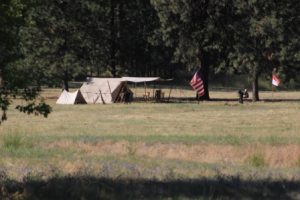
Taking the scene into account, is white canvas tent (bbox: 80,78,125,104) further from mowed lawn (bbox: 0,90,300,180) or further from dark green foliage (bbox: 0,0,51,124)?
dark green foliage (bbox: 0,0,51,124)

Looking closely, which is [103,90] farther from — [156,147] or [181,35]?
[156,147]

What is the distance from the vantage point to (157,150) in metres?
21.5

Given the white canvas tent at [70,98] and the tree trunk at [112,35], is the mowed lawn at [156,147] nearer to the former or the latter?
the white canvas tent at [70,98]

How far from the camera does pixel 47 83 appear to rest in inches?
463

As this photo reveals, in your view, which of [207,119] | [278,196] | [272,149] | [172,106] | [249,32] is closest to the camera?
[278,196]

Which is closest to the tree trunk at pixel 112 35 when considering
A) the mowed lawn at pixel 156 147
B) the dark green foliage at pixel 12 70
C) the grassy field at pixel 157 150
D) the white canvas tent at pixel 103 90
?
the white canvas tent at pixel 103 90

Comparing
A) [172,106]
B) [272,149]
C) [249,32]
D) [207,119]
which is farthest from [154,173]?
[249,32]

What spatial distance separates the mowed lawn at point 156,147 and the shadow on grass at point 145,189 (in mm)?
1166

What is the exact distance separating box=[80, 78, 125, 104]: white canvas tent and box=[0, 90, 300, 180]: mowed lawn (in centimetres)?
1846

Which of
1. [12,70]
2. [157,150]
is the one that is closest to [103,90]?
[157,150]

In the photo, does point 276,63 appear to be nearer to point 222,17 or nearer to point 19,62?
point 222,17

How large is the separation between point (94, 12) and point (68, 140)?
44.9 m

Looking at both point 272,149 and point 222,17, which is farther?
point 222,17

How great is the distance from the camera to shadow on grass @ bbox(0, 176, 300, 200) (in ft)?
32.2
